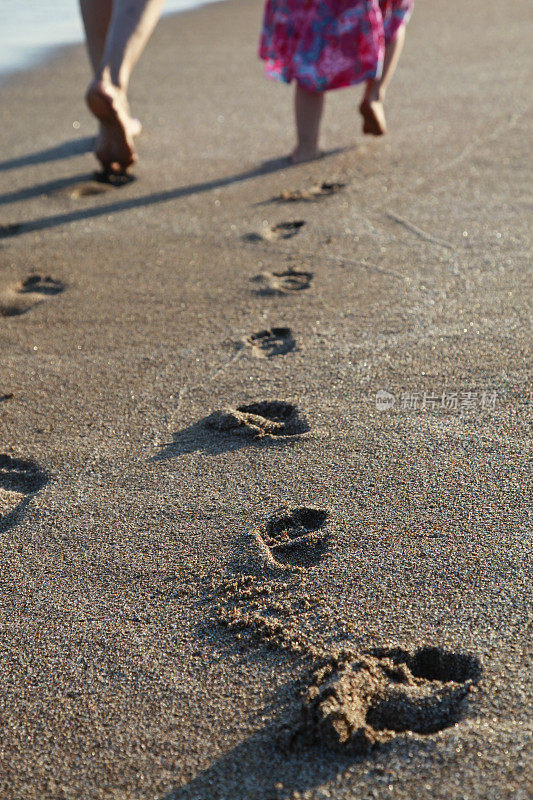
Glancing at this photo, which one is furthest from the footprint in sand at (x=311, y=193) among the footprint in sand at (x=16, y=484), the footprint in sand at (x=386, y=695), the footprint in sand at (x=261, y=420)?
the footprint in sand at (x=386, y=695)

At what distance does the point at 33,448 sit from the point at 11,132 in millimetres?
2774

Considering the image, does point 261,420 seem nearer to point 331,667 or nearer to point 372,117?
point 331,667

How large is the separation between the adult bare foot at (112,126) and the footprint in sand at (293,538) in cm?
196

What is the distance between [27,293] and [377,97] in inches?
72.9

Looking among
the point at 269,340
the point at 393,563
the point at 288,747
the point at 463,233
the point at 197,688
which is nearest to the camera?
the point at 288,747

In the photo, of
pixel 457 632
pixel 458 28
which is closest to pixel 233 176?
pixel 457 632

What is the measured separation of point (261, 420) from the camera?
1.86 m

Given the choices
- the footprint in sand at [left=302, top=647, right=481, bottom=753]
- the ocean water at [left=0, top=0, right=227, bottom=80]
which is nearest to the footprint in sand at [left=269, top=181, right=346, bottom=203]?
the footprint in sand at [left=302, top=647, right=481, bottom=753]

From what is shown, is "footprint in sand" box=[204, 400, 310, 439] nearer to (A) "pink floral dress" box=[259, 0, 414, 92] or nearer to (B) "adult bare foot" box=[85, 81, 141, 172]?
(B) "adult bare foot" box=[85, 81, 141, 172]

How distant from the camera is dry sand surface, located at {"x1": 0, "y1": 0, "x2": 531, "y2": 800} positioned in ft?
3.76

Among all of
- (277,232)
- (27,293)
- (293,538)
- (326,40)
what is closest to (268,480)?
(293,538)

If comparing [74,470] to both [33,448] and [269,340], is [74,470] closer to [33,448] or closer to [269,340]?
[33,448]

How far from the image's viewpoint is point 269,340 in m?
2.20

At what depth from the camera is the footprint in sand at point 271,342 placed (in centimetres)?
214
